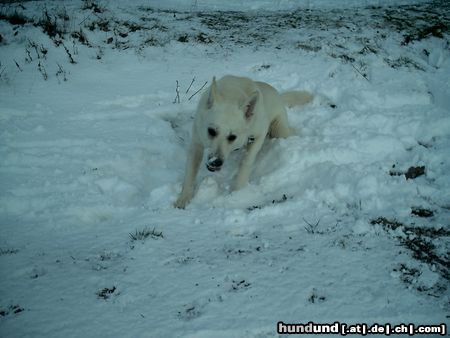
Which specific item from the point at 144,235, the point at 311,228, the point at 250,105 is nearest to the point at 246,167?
the point at 250,105

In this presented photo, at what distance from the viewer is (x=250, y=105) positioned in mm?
4461

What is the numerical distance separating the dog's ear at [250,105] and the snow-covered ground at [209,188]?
0.86m

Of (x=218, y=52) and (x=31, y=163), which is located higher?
(x=218, y=52)

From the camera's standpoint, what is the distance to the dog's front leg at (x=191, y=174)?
447cm

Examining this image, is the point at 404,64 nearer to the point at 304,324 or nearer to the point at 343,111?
the point at 343,111

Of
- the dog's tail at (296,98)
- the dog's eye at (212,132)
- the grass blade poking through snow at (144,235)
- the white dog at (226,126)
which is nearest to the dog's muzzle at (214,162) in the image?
the white dog at (226,126)

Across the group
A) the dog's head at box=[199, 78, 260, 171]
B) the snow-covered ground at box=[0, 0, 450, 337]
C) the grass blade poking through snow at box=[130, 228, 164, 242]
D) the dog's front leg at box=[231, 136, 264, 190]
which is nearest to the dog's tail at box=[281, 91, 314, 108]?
the snow-covered ground at box=[0, 0, 450, 337]

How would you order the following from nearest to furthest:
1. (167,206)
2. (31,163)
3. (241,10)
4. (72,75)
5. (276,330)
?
(276,330) < (167,206) < (31,163) < (72,75) < (241,10)

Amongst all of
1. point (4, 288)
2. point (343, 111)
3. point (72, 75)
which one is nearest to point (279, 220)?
point (4, 288)

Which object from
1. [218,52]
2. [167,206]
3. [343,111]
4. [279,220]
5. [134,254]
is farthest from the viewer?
[218,52]

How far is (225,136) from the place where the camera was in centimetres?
432

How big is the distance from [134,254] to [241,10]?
10.4 metres

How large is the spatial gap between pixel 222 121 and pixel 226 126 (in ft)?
0.24

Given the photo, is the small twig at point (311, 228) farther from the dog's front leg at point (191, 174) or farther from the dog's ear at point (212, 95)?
the dog's ear at point (212, 95)
